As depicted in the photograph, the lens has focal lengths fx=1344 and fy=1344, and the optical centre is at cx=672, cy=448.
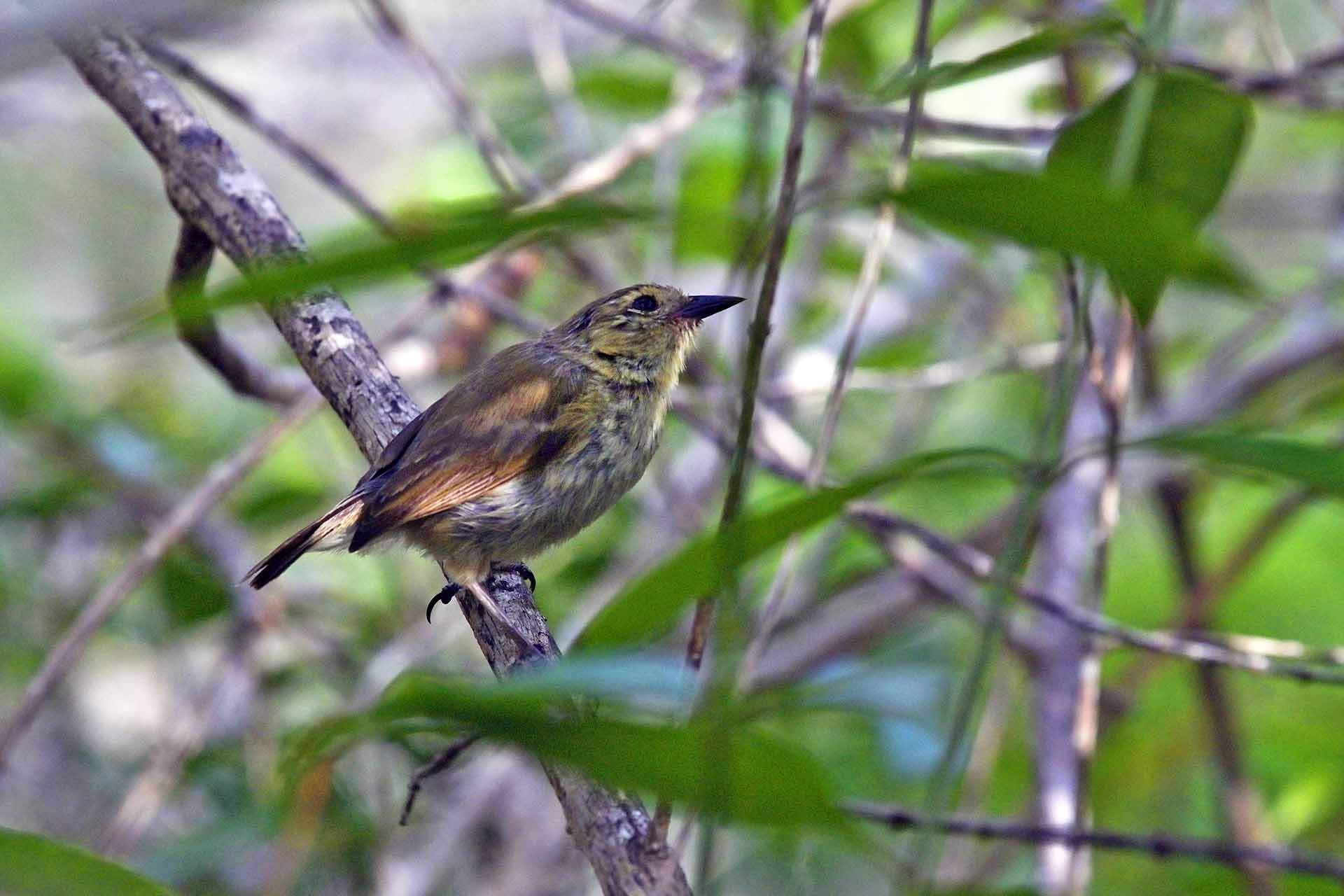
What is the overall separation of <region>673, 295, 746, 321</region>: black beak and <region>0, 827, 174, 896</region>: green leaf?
2.44 meters

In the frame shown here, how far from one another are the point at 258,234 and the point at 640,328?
1.38m

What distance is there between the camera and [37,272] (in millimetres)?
9680

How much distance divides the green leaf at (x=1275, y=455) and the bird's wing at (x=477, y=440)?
1697mm

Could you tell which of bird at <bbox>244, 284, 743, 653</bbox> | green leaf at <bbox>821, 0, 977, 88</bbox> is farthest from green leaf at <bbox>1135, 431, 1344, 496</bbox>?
green leaf at <bbox>821, 0, 977, 88</bbox>

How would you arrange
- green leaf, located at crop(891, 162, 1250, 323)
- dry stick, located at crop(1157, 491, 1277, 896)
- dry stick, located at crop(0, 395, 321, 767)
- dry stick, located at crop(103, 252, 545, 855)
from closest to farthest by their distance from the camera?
green leaf, located at crop(891, 162, 1250, 323), dry stick, located at crop(0, 395, 321, 767), dry stick, located at crop(103, 252, 545, 855), dry stick, located at crop(1157, 491, 1277, 896)

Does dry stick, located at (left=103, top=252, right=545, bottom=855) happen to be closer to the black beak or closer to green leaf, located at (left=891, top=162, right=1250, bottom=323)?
the black beak

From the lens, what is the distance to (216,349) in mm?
2820

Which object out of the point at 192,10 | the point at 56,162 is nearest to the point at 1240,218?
the point at 192,10

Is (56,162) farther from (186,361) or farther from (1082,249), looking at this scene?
(1082,249)

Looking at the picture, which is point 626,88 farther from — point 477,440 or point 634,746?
point 634,746

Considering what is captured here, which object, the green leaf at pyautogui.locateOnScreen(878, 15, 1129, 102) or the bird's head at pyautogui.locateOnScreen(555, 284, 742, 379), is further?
the bird's head at pyautogui.locateOnScreen(555, 284, 742, 379)

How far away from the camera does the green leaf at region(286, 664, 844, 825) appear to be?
32.5 inches

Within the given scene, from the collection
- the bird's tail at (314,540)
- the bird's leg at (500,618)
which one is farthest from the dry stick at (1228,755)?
the bird's tail at (314,540)

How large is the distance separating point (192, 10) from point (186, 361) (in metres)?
7.00
